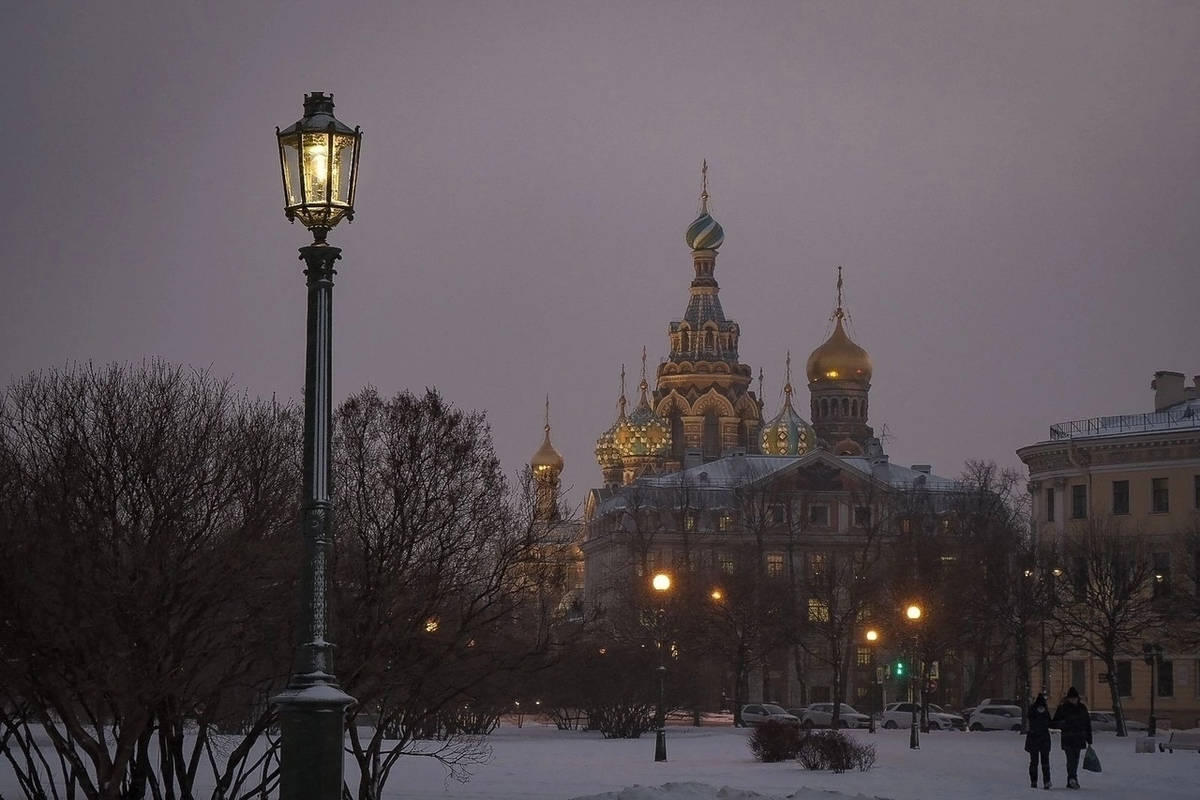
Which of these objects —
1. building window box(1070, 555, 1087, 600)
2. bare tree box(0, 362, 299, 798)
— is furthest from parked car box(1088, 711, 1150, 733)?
bare tree box(0, 362, 299, 798)

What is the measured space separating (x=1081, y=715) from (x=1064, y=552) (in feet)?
129

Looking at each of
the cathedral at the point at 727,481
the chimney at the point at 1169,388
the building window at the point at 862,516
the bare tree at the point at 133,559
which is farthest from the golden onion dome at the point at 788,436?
the bare tree at the point at 133,559

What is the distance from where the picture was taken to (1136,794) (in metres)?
29.6

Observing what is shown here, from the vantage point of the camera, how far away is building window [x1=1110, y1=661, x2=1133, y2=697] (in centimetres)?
7194

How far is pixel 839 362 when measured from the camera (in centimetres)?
14038

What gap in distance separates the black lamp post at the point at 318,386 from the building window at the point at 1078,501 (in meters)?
65.2

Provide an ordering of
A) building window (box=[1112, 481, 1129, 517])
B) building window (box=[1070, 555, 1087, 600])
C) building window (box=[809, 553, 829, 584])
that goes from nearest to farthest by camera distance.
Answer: building window (box=[1070, 555, 1087, 600])
building window (box=[1112, 481, 1129, 517])
building window (box=[809, 553, 829, 584])

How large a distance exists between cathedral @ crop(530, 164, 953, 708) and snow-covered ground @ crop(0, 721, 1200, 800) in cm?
600

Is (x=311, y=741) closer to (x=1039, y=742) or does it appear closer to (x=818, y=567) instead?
(x=1039, y=742)

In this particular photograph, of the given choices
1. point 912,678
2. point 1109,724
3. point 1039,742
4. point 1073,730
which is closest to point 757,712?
point 1109,724

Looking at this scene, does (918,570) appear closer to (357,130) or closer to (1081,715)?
(1081,715)

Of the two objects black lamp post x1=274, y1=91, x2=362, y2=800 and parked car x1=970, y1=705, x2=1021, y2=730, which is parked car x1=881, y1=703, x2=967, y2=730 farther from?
black lamp post x1=274, y1=91, x2=362, y2=800

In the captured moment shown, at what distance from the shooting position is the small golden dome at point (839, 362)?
461 feet

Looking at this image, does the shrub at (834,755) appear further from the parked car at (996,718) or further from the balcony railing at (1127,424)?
the balcony railing at (1127,424)
